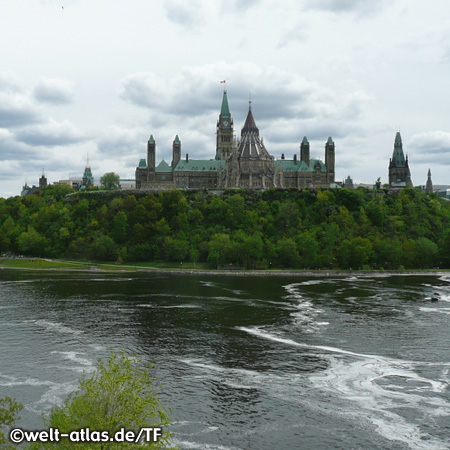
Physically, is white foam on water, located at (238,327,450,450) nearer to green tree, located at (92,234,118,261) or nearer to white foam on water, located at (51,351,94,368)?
white foam on water, located at (51,351,94,368)

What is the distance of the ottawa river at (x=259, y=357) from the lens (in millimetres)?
35062

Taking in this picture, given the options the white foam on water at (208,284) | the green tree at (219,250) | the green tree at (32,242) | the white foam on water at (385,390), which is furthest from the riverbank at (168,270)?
the white foam on water at (385,390)

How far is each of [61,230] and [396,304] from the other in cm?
11459

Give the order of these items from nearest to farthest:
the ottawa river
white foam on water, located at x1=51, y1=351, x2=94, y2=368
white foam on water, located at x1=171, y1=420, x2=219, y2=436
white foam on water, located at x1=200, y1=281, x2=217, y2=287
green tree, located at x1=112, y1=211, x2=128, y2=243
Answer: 1. white foam on water, located at x1=171, y1=420, x2=219, y2=436
2. the ottawa river
3. white foam on water, located at x1=51, y1=351, x2=94, y2=368
4. white foam on water, located at x1=200, y1=281, x2=217, y2=287
5. green tree, located at x1=112, y1=211, x2=128, y2=243

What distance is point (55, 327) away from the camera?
62.5 metres

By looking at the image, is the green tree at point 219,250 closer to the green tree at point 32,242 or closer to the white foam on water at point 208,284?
the white foam on water at point 208,284

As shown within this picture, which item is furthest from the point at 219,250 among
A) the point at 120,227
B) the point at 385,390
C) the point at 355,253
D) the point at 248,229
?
the point at 385,390

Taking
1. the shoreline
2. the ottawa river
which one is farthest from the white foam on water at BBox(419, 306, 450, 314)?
the shoreline

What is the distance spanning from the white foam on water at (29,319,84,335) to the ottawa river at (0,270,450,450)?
248 mm

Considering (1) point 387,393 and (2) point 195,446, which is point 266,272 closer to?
(1) point 387,393

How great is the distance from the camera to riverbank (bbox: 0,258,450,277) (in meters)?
130

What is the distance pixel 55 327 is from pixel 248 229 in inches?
3862

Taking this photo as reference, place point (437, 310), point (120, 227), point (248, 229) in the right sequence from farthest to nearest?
1. point (120, 227)
2. point (248, 229)
3. point (437, 310)

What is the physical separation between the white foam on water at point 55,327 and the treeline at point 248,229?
7537 cm
